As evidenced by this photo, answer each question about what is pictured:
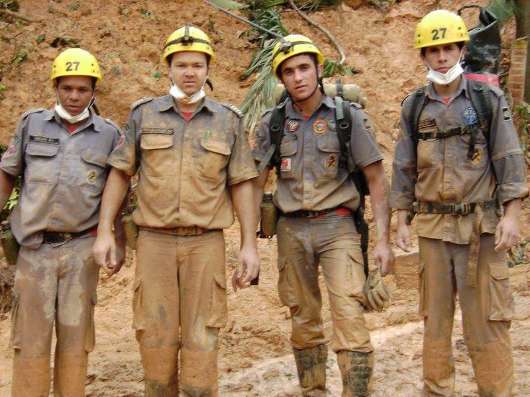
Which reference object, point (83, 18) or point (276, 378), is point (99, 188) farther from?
point (83, 18)

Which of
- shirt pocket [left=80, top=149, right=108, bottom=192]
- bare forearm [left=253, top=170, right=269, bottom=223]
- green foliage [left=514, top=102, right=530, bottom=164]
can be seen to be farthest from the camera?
green foliage [left=514, top=102, right=530, bottom=164]

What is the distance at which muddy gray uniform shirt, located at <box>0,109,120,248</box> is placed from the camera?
489cm

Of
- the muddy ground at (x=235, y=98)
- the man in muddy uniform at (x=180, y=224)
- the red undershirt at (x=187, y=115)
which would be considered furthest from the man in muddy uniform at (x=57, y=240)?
the muddy ground at (x=235, y=98)

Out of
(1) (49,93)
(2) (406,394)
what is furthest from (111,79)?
(2) (406,394)

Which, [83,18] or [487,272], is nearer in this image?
[487,272]

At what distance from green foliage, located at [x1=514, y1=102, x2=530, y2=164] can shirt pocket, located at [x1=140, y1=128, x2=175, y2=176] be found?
6.67 m

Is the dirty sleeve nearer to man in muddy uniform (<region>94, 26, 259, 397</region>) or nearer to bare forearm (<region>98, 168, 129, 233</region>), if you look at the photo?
man in muddy uniform (<region>94, 26, 259, 397</region>)

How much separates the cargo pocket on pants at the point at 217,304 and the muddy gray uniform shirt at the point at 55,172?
918mm

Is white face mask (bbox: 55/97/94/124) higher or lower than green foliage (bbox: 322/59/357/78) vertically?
lower

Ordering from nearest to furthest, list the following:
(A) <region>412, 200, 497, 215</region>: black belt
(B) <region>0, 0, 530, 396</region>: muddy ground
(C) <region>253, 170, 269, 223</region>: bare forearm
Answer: (A) <region>412, 200, 497, 215</region>: black belt, (C) <region>253, 170, 269, 223</region>: bare forearm, (B) <region>0, 0, 530, 396</region>: muddy ground

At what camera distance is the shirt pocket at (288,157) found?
5211 millimetres

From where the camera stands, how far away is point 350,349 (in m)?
4.86

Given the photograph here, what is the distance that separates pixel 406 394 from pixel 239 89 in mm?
6304

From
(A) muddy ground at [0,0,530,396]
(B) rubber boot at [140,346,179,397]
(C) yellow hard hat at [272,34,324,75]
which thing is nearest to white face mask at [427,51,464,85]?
(C) yellow hard hat at [272,34,324,75]
